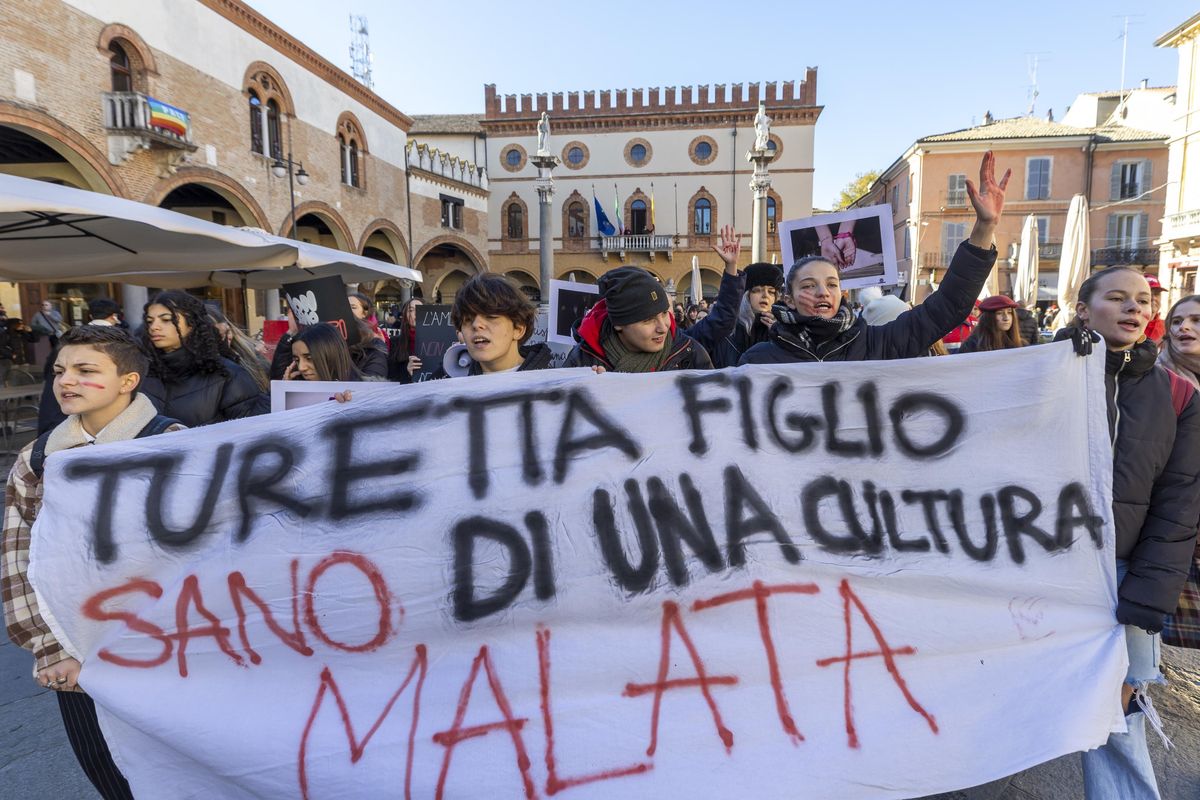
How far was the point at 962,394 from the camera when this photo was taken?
6.88 ft

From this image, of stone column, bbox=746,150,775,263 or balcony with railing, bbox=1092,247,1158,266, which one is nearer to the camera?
stone column, bbox=746,150,775,263

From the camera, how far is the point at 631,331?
2.56 metres

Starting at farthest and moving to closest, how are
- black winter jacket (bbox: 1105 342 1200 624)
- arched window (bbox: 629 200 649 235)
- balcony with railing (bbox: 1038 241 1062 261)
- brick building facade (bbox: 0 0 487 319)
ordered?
arched window (bbox: 629 200 649 235) → balcony with railing (bbox: 1038 241 1062 261) → brick building facade (bbox: 0 0 487 319) → black winter jacket (bbox: 1105 342 1200 624)

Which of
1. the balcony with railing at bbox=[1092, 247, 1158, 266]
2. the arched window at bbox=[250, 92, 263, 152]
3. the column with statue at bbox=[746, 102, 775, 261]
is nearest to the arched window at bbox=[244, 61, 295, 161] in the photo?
the arched window at bbox=[250, 92, 263, 152]

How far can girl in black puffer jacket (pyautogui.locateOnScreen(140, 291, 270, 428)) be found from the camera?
3.03 metres

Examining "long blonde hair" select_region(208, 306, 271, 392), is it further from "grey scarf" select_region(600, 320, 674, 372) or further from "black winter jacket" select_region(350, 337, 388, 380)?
"grey scarf" select_region(600, 320, 674, 372)

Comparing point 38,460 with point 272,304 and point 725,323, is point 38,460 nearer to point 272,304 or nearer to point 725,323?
point 725,323

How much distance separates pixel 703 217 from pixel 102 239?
32976 millimetres

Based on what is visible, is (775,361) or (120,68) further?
Answer: (120,68)

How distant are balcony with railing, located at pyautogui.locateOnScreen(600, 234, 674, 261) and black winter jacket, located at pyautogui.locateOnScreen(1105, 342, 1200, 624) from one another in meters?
34.0

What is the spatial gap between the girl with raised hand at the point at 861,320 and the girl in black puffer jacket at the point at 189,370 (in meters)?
2.30

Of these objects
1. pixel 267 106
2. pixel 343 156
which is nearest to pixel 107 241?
pixel 267 106

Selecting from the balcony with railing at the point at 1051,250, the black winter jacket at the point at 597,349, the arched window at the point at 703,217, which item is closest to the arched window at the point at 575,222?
the arched window at the point at 703,217

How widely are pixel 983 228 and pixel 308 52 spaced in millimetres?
22196
